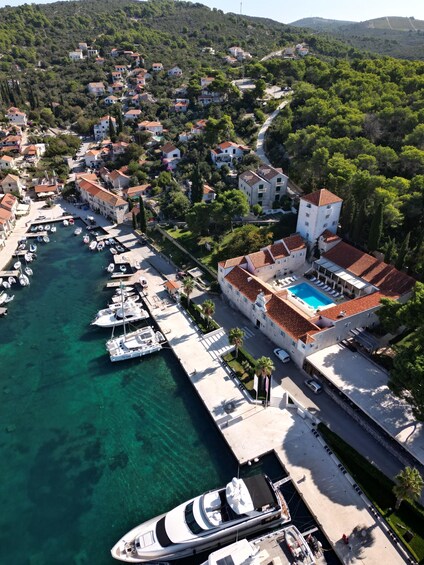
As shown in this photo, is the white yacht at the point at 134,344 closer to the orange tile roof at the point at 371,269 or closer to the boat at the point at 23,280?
the boat at the point at 23,280

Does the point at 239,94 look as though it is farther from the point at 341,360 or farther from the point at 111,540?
the point at 111,540

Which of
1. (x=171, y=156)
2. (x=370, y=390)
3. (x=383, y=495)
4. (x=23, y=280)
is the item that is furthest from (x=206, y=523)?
(x=171, y=156)

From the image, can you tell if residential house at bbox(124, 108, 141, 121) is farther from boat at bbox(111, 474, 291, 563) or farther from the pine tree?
boat at bbox(111, 474, 291, 563)

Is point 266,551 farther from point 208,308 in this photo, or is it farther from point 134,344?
point 134,344

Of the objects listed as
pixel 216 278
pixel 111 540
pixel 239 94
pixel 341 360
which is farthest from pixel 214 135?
pixel 111 540

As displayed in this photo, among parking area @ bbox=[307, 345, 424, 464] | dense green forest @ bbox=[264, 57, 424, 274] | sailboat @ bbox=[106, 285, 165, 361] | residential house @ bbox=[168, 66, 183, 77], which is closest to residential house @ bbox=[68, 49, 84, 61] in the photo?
residential house @ bbox=[168, 66, 183, 77]

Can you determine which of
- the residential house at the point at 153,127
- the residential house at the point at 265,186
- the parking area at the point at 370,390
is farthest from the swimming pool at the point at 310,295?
the residential house at the point at 153,127

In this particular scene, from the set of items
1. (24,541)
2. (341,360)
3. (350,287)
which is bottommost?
(24,541)
